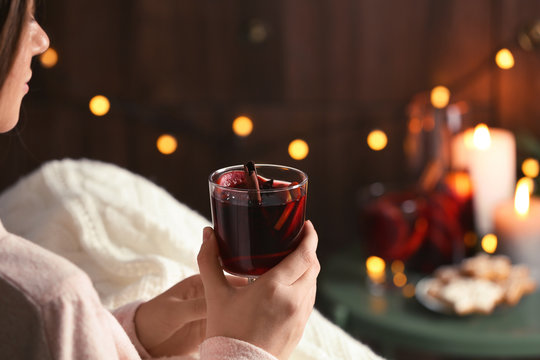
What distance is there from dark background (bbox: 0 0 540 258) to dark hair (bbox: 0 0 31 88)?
1475 mm

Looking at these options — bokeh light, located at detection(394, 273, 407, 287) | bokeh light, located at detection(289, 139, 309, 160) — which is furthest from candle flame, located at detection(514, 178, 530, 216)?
bokeh light, located at detection(289, 139, 309, 160)

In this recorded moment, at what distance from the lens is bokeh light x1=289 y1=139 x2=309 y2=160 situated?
2.26 m

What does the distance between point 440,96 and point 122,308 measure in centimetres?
155

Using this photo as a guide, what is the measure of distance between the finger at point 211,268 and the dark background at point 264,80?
4.70 feet

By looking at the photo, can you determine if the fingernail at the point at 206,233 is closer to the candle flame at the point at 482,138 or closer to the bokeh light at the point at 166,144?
the candle flame at the point at 482,138

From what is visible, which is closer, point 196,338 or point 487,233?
point 196,338

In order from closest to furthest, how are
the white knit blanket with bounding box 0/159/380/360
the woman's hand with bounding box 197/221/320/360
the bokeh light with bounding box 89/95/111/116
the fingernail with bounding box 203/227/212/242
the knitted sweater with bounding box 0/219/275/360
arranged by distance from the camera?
the knitted sweater with bounding box 0/219/275/360 < the woman's hand with bounding box 197/221/320/360 < the fingernail with bounding box 203/227/212/242 < the white knit blanket with bounding box 0/159/380/360 < the bokeh light with bounding box 89/95/111/116

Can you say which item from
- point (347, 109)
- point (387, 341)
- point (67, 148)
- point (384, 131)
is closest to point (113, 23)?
point (67, 148)

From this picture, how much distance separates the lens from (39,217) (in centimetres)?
121

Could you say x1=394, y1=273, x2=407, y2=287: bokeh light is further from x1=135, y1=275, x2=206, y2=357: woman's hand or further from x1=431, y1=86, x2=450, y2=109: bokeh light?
x1=135, y1=275, x2=206, y2=357: woman's hand

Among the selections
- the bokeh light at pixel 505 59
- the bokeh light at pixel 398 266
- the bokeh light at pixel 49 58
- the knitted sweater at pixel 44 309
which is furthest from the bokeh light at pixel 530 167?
the knitted sweater at pixel 44 309

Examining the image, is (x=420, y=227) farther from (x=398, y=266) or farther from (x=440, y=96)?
(x=440, y=96)

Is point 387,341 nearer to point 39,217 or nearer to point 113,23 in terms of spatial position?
point 39,217

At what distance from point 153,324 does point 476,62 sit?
1623mm
